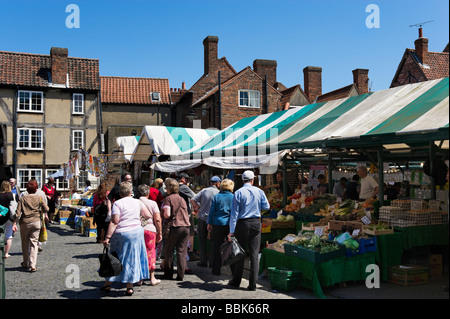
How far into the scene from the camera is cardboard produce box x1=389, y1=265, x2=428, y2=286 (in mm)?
6883

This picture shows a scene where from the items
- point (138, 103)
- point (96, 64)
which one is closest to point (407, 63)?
point (138, 103)

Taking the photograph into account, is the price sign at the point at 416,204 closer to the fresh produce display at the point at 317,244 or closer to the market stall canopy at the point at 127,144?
the fresh produce display at the point at 317,244

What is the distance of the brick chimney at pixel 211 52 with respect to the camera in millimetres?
30547

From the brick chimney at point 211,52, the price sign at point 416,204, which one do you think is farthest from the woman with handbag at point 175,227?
the brick chimney at point 211,52

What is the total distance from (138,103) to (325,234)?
2654 cm

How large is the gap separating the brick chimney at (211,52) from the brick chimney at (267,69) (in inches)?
123

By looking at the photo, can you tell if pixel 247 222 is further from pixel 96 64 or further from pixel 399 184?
pixel 96 64

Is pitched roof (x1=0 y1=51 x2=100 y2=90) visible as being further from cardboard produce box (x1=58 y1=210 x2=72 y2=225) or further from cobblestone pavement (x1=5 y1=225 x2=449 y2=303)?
cobblestone pavement (x1=5 y1=225 x2=449 y2=303)

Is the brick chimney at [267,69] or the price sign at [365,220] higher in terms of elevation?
the brick chimney at [267,69]

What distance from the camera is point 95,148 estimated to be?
29.0 metres

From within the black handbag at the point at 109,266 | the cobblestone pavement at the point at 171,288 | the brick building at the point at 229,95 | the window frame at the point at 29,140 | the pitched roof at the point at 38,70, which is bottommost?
the cobblestone pavement at the point at 171,288

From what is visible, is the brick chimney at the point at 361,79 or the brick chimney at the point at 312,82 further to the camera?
the brick chimney at the point at 312,82

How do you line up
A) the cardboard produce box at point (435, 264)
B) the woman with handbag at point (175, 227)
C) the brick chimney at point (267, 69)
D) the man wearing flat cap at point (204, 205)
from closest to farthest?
1. the woman with handbag at point (175, 227)
2. the cardboard produce box at point (435, 264)
3. the man wearing flat cap at point (204, 205)
4. the brick chimney at point (267, 69)

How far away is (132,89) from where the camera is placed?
3378 cm
